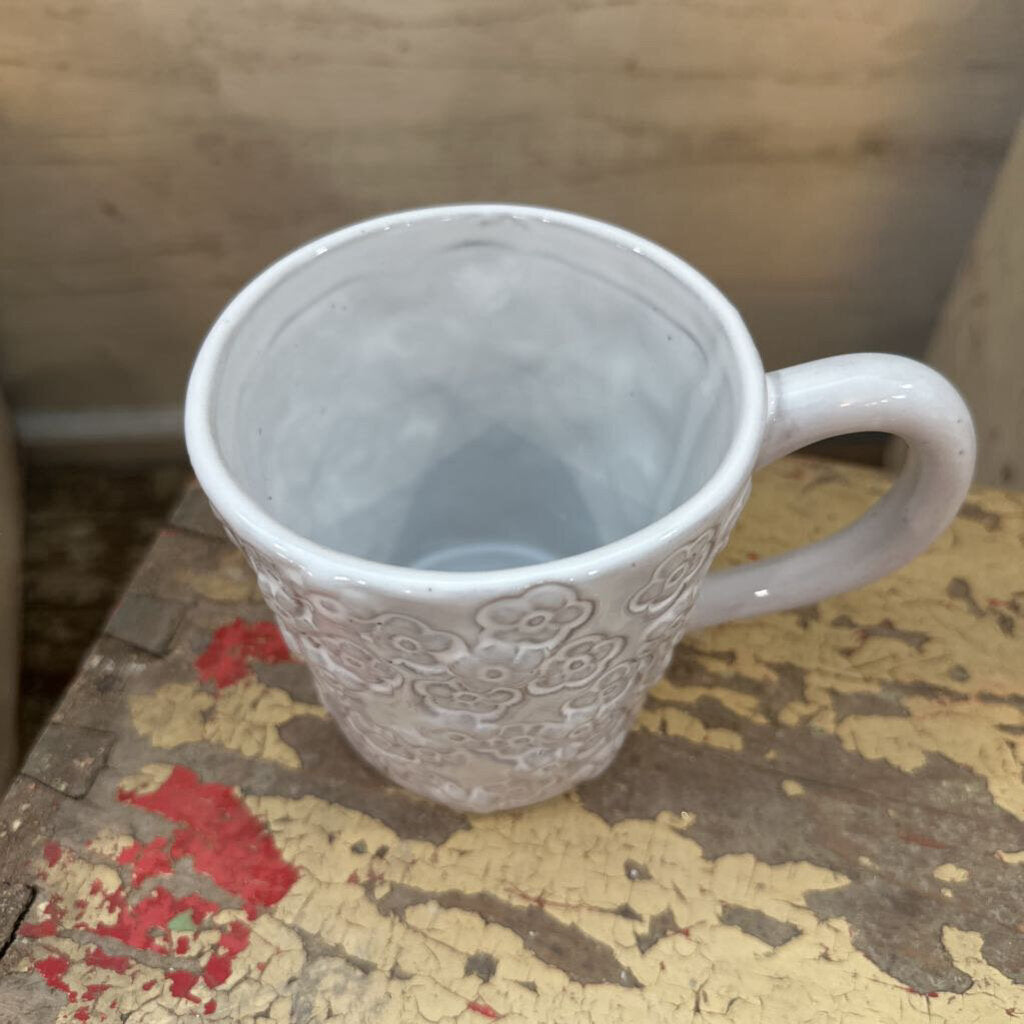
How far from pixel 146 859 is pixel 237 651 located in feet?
0.31

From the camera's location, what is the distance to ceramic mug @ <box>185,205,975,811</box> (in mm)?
256

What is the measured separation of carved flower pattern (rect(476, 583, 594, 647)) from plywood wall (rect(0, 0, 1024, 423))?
1.08 ft

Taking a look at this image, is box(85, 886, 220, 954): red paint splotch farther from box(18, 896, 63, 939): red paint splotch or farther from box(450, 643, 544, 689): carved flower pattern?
box(450, 643, 544, 689): carved flower pattern

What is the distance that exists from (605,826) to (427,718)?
11cm

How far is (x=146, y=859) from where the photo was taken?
365 millimetres

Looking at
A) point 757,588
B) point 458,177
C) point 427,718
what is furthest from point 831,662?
point 458,177

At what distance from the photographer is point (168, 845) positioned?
369 millimetres

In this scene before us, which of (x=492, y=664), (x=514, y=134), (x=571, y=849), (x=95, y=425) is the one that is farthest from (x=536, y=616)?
(x=95, y=425)

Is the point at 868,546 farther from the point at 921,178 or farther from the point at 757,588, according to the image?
the point at 921,178

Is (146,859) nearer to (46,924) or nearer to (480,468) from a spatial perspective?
(46,924)

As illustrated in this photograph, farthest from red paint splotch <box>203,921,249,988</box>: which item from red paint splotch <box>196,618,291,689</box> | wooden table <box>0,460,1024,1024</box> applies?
red paint splotch <box>196,618,291,689</box>

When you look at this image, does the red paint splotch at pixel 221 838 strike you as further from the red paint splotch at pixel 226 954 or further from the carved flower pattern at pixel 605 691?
the carved flower pattern at pixel 605 691

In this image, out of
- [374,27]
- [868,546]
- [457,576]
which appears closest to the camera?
[457,576]

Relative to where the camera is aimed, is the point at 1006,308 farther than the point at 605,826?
Yes
